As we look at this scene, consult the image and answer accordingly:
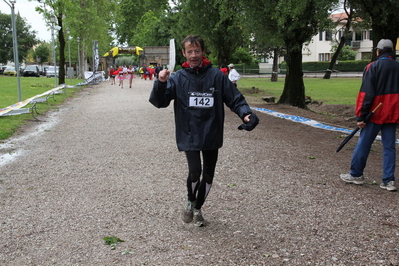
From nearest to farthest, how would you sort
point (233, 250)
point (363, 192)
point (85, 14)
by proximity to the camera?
point (233, 250), point (363, 192), point (85, 14)

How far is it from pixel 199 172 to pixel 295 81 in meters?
15.4

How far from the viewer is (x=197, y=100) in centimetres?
434

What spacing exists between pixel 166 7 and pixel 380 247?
56160mm

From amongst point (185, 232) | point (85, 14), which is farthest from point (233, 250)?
point (85, 14)

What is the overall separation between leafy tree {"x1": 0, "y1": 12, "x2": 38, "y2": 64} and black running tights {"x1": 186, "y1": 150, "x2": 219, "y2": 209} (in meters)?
90.8

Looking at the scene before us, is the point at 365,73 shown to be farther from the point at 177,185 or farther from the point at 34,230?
the point at 34,230

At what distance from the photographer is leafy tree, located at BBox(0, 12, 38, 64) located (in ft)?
287

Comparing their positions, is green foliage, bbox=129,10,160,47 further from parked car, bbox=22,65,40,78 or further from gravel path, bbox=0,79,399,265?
gravel path, bbox=0,79,399,265

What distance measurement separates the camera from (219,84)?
4418 mm

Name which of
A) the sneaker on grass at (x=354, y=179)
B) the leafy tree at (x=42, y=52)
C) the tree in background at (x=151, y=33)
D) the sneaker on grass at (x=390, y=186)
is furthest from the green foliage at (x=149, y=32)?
the sneaker on grass at (x=390, y=186)

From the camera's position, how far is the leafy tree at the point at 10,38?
3440 inches

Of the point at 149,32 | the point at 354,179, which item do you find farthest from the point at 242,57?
the point at 354,179

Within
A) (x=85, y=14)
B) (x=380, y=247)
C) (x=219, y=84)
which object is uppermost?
(x=85, y=14)

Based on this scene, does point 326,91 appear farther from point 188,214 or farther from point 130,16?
point 130,16
